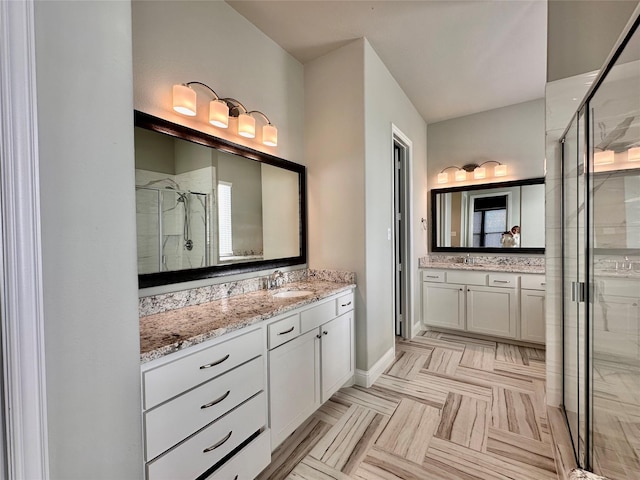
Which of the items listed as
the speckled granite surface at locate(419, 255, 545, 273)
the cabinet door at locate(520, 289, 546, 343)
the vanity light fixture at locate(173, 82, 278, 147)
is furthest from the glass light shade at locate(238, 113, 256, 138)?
the cabinet door at locate(520, 289, 546, 343)

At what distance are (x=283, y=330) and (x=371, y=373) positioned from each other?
1230 millimetres

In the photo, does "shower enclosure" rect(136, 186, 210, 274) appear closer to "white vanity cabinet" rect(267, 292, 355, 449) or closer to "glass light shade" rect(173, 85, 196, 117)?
"glass light shade" rect(173, 85, 196, 117)

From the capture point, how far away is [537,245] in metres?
3.42

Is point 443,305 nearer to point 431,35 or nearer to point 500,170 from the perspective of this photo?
point 500,170

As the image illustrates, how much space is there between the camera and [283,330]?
165 centimetres

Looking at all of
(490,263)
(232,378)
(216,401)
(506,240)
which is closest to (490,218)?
(506,240)

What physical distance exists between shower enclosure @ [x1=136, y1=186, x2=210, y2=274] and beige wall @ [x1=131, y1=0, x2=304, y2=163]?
456 millimetres

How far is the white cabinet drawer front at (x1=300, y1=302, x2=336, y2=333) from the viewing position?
5.99 feet

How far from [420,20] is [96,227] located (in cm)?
252

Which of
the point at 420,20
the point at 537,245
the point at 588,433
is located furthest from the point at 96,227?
the point at 537,245

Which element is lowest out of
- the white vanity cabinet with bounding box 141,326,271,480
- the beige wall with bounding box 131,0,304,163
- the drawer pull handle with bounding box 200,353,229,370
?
the white vanity cabinet with bounding box 141,326,271,480

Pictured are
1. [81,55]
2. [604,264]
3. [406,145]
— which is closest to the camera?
[81,55]

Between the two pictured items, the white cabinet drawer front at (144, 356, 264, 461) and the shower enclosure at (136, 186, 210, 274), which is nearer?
the white cabinet drawer front at (144, 356, 264, 461)

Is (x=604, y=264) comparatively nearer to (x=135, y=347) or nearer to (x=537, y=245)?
(x=135, y=347)
